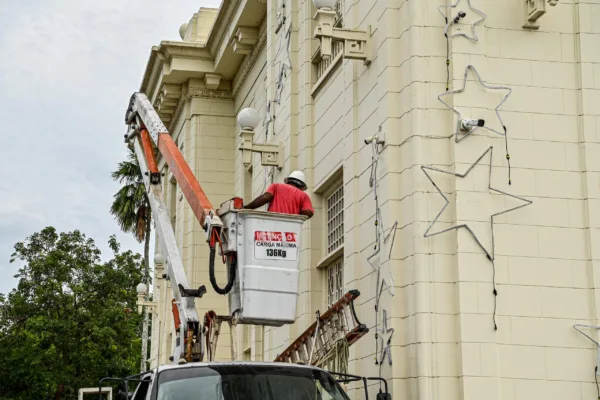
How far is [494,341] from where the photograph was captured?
12.0m

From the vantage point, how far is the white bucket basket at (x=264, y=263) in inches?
448

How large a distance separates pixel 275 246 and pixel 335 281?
5071 millimetres

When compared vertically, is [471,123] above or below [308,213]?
above

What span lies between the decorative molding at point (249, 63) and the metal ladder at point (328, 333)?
42.5 feet

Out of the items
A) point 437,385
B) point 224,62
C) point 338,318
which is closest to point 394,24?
point 338,318

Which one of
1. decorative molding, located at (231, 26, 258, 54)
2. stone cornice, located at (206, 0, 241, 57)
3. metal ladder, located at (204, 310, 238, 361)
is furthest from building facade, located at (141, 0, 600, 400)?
decorative molding, located at (231, 26, 258, 54)

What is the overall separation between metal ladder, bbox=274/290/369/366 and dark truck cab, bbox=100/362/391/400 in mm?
2229

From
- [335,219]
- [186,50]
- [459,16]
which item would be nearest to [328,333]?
[335,219]

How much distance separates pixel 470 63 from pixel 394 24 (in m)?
1.35

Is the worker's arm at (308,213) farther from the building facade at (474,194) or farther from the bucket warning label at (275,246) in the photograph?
the bucket warning label at (275,246)

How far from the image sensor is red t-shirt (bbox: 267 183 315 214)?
12.9 metres

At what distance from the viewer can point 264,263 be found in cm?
1145

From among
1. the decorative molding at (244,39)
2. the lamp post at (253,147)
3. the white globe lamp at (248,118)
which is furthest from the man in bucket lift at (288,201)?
the decorative molding at (244,39)

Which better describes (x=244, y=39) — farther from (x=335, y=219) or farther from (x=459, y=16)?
(x=459, y=16)
